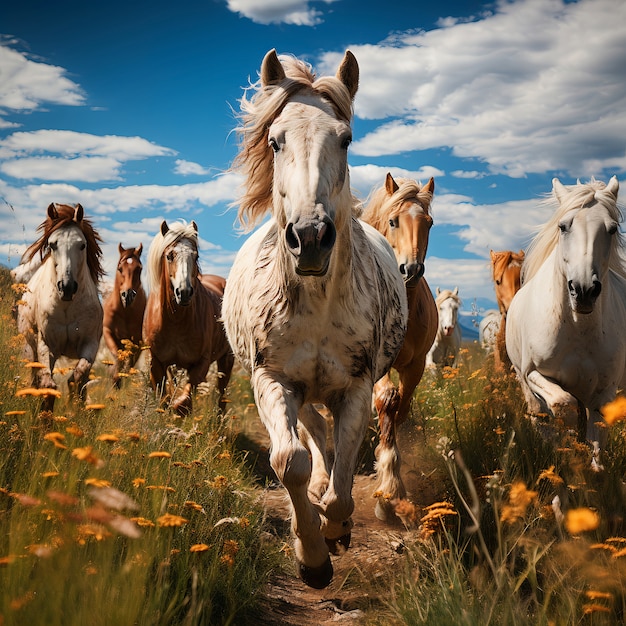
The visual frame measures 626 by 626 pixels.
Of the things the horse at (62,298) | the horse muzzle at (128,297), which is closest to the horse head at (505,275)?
the horse muzzle at (128,297)

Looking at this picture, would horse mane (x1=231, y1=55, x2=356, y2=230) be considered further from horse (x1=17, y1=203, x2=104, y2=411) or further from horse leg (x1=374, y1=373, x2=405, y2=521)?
horse (x1=17, y1=203, x2=104, y2=411)

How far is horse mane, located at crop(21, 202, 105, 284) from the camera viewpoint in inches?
304

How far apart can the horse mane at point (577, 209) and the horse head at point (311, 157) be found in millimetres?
2499

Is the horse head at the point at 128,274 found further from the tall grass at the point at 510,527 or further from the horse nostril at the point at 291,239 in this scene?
the horse nostril at the point at 291,239

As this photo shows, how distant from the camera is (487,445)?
553 centimetres

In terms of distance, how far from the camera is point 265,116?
3.79 metres

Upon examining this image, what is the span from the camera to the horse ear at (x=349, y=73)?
3916mm

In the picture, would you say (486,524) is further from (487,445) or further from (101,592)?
A: (101,592)

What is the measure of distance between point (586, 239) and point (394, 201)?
2060 millimetres

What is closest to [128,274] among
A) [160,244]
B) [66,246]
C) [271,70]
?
[160,244]

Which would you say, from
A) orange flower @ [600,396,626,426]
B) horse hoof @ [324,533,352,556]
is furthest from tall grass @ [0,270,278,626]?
orange flower @ [600,396,626,426]

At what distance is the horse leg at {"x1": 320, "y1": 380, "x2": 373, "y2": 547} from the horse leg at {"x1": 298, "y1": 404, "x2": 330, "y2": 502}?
43 centimetres

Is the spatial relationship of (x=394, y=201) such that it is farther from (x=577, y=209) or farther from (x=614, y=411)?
(x=614, y=411)

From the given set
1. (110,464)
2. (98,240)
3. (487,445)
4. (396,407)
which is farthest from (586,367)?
(98,240)
